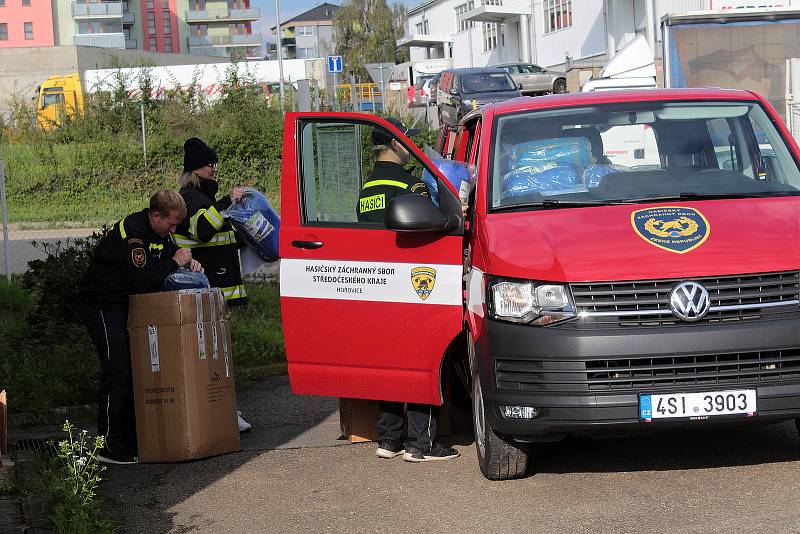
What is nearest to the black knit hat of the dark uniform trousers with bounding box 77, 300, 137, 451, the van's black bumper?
the dark uniform trousers with bounding box 77, 300, 137, 451

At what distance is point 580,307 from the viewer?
5422mm

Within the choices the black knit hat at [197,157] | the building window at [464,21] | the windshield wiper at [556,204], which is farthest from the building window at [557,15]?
the windshield wiper at [556,204]

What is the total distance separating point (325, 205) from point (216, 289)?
92cm

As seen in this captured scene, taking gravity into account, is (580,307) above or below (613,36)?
below

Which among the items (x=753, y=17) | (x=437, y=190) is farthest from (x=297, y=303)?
(x=753, y=17)

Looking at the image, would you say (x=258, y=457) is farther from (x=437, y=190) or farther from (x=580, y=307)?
(x=580, y=307)

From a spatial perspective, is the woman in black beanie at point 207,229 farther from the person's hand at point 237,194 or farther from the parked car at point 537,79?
the parked car at point 537,79

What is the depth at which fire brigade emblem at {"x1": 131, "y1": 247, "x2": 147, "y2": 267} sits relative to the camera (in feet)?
22.6

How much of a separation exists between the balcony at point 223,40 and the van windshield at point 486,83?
7739 cm

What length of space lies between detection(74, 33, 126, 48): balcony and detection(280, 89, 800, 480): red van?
93.6m

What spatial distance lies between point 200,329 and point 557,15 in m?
50.9

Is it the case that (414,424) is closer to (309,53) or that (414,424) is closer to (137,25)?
(309,53)

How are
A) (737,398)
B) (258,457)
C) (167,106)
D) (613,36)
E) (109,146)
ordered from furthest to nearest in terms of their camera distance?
(613,36) → (167,106) → (109,146) → (258,457) → (737,398)

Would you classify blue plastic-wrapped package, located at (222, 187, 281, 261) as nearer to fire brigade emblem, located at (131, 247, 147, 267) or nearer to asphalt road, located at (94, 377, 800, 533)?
fire brigade emblem, located at (131, 247, 147, 267)
